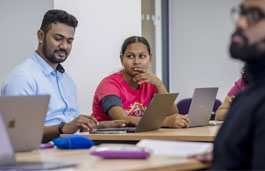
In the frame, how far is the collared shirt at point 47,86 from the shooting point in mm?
3381

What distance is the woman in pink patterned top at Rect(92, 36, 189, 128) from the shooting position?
3.88 metres

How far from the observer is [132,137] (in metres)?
3.14

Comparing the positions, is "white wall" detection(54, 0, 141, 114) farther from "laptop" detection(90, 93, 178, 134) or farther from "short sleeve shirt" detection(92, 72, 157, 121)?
"laptop" detection(90, 93, 178, 134)

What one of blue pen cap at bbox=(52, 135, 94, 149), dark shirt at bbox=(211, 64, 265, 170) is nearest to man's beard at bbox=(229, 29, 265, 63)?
dark shirt at bbox=(211, 64, 265, 170)

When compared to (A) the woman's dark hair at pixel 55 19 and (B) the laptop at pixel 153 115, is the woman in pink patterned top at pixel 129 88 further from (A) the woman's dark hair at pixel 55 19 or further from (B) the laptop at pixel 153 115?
(A) the woman's dark hair at pixel 55 19

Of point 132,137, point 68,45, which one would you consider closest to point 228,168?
point 132,137

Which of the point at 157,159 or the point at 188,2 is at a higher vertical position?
the point at 188,2

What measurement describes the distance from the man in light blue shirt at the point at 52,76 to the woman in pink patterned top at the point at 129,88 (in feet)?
0.72

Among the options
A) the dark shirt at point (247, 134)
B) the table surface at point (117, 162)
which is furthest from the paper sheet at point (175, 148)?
the dark shirt at point (247, 134)

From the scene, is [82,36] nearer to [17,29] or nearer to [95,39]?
[95,39]

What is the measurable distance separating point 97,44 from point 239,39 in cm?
273

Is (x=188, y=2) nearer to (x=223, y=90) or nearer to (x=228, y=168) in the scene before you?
(x=223, y=90)

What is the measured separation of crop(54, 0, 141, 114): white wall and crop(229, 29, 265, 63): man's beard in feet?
8.52

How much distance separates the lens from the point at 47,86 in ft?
11.7
